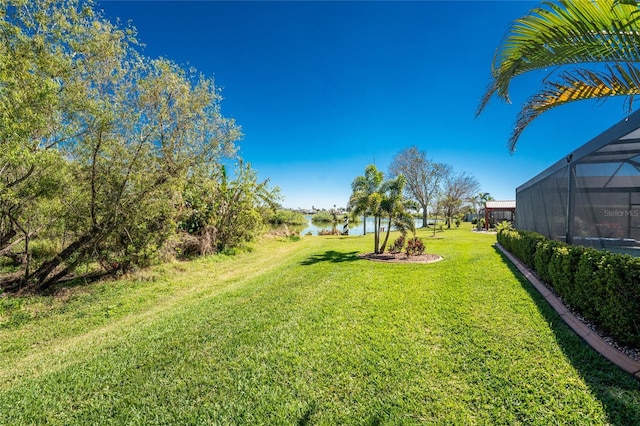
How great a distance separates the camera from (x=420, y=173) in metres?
30.4

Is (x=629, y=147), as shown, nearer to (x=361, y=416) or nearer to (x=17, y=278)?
(x=361, y=416)

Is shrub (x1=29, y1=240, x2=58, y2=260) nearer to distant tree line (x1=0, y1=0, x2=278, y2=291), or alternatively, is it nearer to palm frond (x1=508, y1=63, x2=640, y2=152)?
distant tree line (x1=0, y1=0, x2=278, y2=291)

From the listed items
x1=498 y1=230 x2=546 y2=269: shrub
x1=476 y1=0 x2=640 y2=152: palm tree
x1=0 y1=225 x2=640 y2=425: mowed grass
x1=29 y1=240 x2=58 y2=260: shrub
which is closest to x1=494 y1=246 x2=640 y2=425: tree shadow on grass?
x1=0 y1=225 x2=640 y2=425: mowed grass

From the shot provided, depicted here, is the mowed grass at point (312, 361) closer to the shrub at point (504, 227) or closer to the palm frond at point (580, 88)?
the palm frond at point (580, 88)

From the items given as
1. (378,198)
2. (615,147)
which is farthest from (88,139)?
(615,147)

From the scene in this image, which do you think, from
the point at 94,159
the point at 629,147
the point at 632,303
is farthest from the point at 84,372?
the point at 629,147

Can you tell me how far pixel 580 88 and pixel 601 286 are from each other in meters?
2.77

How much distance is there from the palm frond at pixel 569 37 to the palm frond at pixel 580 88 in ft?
1.62

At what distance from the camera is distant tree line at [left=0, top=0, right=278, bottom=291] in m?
3.94

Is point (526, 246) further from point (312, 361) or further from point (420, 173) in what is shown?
point (420, 173)

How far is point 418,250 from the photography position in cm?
915

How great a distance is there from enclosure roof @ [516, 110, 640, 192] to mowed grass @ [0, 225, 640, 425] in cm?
265

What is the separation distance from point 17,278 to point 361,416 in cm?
892

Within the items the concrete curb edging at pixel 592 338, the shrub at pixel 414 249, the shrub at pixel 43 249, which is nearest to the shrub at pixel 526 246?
the concrete curb edging at pixel 592 338
